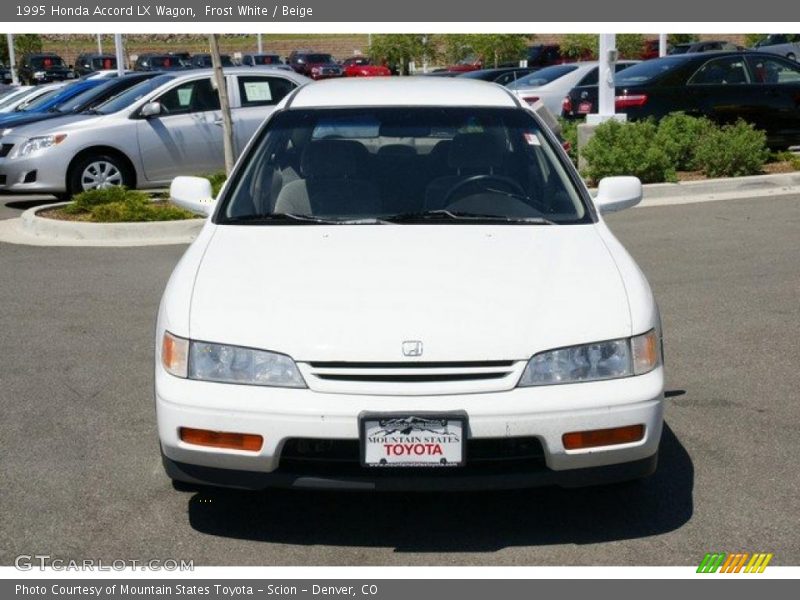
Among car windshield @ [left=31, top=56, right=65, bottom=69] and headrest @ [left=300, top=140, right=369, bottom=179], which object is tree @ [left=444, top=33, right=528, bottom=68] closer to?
car windshield @ [left=31, top=56, right=65, bottom=69]

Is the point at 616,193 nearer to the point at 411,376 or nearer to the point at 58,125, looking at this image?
the point at 411,376

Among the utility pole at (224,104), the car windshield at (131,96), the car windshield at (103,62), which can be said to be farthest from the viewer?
the car windshield at (103,62)

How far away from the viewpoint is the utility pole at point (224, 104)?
12656 millimetres

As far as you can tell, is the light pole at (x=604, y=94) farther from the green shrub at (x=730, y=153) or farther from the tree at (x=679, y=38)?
the tree at (x=679, y=38)

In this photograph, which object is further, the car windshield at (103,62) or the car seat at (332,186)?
the car windshield at (103,62)

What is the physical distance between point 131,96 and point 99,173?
1.16 metres

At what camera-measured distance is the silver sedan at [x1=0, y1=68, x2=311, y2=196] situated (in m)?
13.3

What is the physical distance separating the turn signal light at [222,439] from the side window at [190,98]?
34.1 feet

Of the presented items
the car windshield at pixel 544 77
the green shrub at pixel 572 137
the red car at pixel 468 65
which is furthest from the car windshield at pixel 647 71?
the red car at pixel 468 65

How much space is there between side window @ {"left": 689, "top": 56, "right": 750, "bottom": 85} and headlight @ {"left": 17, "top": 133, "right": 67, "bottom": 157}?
8.22 meters

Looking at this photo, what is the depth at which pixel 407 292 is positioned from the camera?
4.20 metres

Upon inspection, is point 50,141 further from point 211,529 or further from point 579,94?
point 211,529

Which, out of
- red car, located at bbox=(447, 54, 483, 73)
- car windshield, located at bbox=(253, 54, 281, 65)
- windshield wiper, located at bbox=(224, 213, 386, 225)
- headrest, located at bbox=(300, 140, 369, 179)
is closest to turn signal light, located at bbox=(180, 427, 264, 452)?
windshield wiper, located at bbox=(224, 213, 386, 225)

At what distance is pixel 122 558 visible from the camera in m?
4.12
